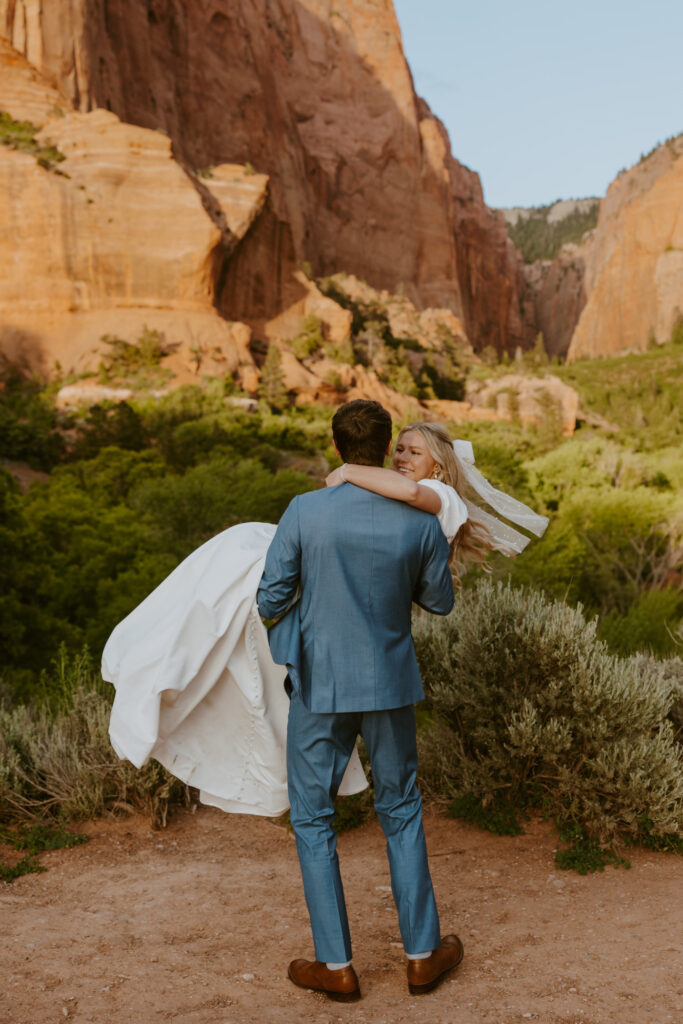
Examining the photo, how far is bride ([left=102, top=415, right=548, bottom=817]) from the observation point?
9.71 feet

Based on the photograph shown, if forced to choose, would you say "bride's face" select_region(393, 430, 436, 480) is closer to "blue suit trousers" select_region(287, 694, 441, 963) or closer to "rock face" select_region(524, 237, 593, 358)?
"blue suit trousers" select_region(287, 694, 441, 963)

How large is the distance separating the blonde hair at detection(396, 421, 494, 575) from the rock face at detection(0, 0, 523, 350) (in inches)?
1250

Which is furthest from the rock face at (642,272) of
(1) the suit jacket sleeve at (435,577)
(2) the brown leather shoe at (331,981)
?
(2) the brown leather shoe at (331,981)

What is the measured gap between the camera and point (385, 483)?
258 centimetres

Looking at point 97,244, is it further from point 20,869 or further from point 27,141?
point 20,869

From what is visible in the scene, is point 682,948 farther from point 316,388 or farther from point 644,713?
point 316,388

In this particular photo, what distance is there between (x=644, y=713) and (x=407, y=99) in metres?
65.6

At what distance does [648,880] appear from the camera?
Answer: 3.82 meters

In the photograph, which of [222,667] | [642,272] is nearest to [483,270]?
[642,272]

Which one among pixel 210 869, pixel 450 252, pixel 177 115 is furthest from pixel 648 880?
pixel 450 252

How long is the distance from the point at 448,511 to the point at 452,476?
1.04 ft

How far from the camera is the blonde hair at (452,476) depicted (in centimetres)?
309

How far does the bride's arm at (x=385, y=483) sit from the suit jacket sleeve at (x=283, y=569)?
0.65 feet

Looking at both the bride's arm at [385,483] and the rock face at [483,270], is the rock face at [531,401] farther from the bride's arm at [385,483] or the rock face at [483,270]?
the bride's arm at [385,483]
